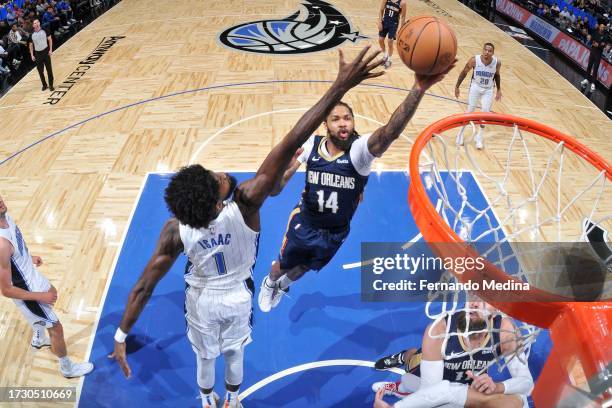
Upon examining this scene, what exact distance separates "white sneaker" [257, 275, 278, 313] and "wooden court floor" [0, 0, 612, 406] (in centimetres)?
163

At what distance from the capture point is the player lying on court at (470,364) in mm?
3203

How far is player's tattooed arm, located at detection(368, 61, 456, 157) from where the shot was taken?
2.85 metres

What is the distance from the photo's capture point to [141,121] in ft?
27.0

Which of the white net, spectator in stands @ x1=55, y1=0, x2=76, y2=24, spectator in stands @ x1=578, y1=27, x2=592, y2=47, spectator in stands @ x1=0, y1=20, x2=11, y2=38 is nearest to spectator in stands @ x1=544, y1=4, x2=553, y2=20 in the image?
spectator in stands @ x1=578, y1=27, x2=592, y2=47

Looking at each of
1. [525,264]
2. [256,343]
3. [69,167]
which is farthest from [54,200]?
[525,264]

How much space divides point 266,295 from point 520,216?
343 centimetres

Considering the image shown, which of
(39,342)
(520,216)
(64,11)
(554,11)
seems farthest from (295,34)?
(39,342)

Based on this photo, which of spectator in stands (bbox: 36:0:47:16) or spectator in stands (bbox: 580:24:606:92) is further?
spectator in stands (bbox: 36:0:47:16)

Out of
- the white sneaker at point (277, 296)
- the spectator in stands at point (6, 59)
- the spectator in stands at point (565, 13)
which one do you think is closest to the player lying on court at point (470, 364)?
the white sneaker at point (277, 296)

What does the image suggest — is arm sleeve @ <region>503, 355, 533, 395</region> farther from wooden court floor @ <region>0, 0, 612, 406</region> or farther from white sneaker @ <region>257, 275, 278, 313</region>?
wooden court floor @ <region>0, 0, 612, 406</region>

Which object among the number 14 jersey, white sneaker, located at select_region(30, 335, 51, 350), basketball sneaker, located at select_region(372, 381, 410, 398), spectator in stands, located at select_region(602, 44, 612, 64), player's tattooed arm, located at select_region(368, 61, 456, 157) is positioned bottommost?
white sneaker, located at select_region(30, 335, 51, 350)

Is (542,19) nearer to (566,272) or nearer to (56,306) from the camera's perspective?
(566,272)

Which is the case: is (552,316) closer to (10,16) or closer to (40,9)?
(10,16)

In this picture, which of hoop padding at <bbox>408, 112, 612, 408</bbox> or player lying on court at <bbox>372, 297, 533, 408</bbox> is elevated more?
hoop padding at <bbox>408, 112, 612, 408</bbox>
